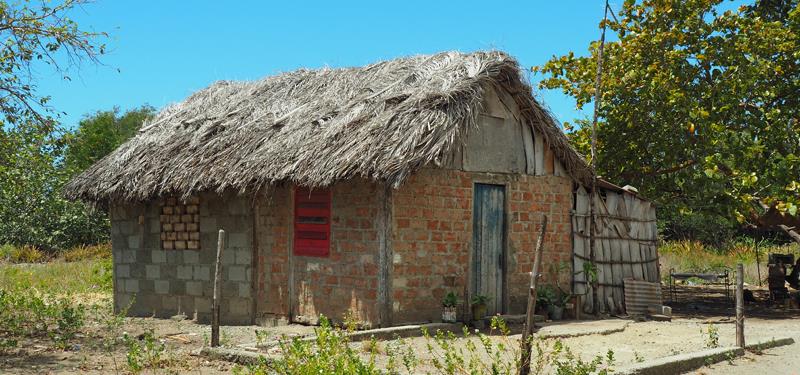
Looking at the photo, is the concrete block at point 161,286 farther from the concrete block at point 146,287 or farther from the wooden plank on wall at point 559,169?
the wooden plank on wall at point 559,169

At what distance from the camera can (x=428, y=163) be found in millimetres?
9602

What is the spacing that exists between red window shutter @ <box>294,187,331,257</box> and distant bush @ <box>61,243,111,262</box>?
47.6 ft

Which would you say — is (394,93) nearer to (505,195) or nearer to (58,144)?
(505,195)

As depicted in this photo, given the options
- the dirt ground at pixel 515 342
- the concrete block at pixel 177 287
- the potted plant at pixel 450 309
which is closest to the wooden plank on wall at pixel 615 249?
the dirt ground at pixel 515 342

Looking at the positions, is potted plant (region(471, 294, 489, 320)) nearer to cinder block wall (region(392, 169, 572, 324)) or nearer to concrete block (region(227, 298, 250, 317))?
cinder block wall (region(392, 169, 572, 324))

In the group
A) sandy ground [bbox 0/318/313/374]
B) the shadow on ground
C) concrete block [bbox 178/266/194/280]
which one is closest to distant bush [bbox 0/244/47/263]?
concrete block [bbox 178/266/194/280]

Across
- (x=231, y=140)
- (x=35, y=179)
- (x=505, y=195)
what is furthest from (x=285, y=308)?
(x=35, y=179)

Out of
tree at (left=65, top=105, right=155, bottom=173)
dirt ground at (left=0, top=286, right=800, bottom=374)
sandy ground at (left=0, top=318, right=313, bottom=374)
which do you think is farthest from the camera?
tree at (left=65, top=105, right=155, bottom=173)

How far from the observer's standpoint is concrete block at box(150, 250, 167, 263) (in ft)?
41.2

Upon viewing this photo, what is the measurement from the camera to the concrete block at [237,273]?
11.2 meters

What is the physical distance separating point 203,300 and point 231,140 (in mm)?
2343

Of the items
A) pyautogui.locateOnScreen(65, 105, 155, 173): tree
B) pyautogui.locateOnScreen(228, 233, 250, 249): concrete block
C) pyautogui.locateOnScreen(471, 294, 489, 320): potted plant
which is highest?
pyautogui.locateOnScreen(65, 105, 155, 173): tree

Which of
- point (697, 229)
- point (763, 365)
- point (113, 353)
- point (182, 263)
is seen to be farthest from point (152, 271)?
point (697, 229)

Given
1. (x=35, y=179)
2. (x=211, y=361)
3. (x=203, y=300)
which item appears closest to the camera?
(x=211, y=361)
